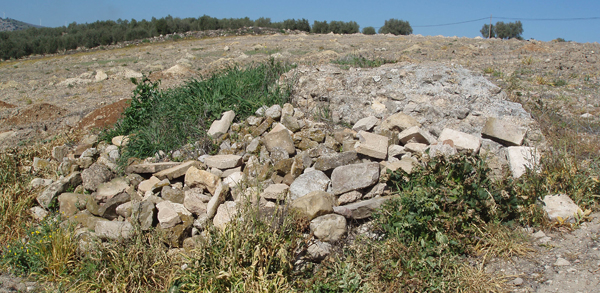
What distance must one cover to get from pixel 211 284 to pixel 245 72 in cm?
458

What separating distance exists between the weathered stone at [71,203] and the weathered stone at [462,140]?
4423 millimetres

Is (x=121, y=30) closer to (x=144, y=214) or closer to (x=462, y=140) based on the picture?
(x=144, y=214)

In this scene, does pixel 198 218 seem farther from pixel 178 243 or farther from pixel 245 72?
pixel 245 72

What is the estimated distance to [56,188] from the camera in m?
4.69

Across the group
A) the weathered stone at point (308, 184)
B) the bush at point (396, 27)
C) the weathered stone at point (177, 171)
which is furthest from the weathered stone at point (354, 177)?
the bush at point (396, 27)

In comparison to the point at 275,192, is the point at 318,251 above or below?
below

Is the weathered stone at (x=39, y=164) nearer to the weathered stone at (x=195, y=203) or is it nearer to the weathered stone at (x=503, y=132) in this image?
the weathered stone at (x=195, y=203)

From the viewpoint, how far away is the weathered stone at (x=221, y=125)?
540 centimetres

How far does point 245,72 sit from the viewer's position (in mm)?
6758

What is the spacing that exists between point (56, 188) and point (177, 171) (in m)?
1.55

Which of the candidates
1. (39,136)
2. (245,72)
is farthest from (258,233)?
(39,136)

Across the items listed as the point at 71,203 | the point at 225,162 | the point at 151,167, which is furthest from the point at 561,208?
the point at 71,203

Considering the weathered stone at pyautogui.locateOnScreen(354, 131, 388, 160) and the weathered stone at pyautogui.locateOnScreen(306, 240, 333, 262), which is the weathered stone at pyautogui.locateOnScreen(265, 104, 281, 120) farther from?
the weathered stone at pyautogui.locateOnScreen(306, 240, 333, 262)

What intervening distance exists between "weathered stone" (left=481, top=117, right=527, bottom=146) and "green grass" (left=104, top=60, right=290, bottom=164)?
3.03 meters
